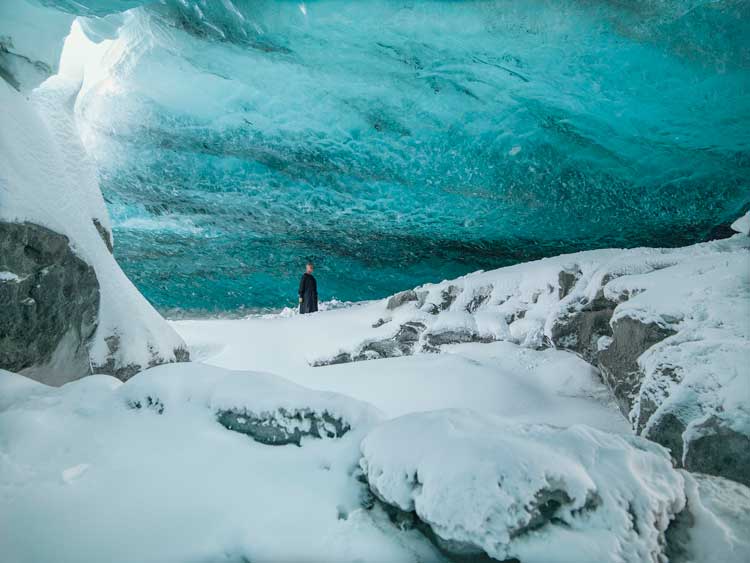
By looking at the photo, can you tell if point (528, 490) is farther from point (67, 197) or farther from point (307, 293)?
point (307, 293)

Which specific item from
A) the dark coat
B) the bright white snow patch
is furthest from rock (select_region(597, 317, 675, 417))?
the dark coat

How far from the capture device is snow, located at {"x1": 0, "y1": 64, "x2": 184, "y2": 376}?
2973mm

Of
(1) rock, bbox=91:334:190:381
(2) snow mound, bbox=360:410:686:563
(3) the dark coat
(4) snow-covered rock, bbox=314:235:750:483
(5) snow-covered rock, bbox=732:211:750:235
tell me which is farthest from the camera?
(3) the dark coat

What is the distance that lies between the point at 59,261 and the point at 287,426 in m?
2.52

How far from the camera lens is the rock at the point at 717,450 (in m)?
1.88

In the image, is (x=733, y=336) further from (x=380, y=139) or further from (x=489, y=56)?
(x=380, y=139)

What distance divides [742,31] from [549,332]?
355 cm

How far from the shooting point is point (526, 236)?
9547 millimetres

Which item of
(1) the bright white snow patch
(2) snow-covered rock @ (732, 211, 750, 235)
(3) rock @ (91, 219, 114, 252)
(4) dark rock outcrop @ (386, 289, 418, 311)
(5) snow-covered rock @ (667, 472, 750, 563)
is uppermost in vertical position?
(2) snow-covered rock @ (732, 211, 750, 235)

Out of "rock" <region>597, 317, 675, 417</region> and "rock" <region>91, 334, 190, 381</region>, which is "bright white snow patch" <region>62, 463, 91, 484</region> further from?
"rock" <region>597, 317, 675, 417</region>

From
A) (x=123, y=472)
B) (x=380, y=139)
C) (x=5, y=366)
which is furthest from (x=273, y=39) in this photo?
(x=123, y=472)

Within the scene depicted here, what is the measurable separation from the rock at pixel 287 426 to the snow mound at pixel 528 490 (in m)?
0.28

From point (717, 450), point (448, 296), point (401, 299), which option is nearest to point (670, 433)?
point (717, 450)

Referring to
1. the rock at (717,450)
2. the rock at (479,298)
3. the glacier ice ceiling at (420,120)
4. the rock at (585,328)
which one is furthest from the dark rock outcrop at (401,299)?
the rock at (717,450)
